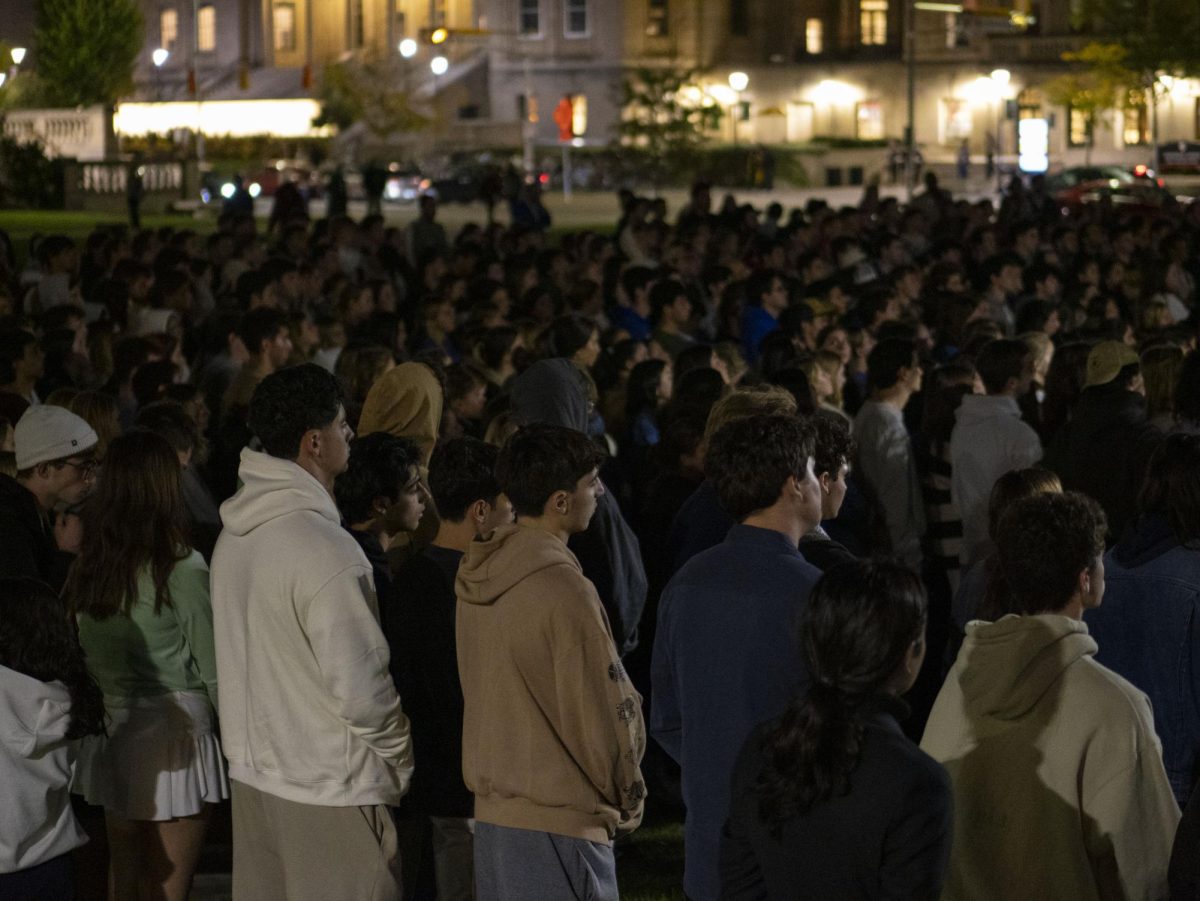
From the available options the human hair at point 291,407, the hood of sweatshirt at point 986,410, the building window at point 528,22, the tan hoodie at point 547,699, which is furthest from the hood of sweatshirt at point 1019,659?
the building window at point 528,22

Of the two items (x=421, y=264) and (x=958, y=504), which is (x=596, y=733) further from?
(x=421, y=264)

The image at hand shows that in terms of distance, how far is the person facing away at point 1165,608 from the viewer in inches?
215

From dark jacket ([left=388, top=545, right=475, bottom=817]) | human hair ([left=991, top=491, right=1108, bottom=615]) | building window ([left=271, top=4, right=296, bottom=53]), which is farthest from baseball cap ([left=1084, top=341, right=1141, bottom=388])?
building window ([left=271, top=4, right=296, bottom=53])

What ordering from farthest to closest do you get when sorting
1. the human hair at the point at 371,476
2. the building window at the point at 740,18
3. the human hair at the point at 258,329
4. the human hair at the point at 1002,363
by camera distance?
1. the building window at the point at 740,18
2. the human hair at the point at 258,329
3. the human hair at the point at 1002,363
4. the human hair at the point at 371,476

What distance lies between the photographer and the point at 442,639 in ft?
18.7

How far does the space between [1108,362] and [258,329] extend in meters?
4.50

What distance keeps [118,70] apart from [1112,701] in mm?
77397

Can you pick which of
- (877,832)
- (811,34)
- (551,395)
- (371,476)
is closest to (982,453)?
(551,395)

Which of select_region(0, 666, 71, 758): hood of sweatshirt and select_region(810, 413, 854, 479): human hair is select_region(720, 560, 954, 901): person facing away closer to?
select_region(810, 413, 854, 479): human hair

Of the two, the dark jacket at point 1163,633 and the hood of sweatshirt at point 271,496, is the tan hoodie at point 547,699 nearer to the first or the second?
the hood of sweatshirt at point 271,496

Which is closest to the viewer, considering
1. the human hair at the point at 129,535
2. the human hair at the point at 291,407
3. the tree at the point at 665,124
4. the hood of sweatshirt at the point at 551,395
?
the human hair at the point at 291,407

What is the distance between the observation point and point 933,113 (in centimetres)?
8544

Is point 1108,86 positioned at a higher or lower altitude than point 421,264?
higher

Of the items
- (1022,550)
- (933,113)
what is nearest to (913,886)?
(1022,550)
